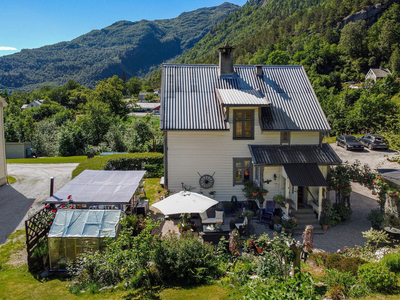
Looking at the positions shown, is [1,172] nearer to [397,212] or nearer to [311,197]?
[311,197]

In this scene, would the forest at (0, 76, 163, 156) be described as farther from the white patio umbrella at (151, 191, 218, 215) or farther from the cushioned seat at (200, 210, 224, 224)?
the white patio umbrella at (151, 191, 218, 215)

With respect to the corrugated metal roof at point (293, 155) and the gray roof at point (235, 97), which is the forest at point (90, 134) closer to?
the gray roof at point (235, 97)

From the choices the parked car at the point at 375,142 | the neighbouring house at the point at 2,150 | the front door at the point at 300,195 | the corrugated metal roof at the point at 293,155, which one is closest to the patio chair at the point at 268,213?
the front door at the point at 300,195

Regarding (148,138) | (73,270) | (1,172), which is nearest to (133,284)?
(73,270)

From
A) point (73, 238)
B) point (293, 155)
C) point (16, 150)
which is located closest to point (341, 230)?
point (293, 155)

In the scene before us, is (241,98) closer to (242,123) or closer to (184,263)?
(242,123)
